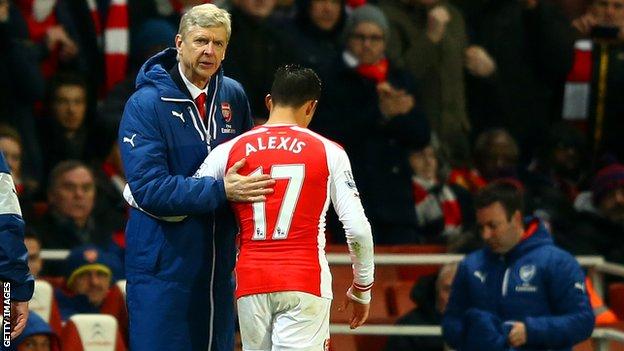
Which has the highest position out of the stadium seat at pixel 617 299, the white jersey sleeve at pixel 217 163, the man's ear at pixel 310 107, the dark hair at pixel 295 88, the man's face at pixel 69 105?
the dark hair at pixel 295 88

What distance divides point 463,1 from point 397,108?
2028 millimetres

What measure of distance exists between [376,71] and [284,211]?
4711 millimetres

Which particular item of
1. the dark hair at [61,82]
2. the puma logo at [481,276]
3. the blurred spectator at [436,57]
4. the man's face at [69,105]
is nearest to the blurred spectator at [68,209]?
the man's face at [69,105]

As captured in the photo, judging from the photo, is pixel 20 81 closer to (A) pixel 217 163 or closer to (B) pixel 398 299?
(B) pixel 398 299

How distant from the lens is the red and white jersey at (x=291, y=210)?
25.1 ft

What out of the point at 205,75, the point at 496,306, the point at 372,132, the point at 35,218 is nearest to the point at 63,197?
the point at 35,218

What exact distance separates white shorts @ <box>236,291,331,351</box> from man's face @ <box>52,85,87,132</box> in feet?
14.4

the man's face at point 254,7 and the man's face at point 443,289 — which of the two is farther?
the man's face at point 254,7

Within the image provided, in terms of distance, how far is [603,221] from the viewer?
12727 millimetres

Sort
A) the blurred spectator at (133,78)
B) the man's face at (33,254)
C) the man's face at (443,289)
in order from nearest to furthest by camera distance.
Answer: the man's face at (33,254) < the man's face at (443,289) < the blurred spectator at (133,78)

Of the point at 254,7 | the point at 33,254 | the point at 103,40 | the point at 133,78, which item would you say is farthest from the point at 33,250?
the point at 254,7

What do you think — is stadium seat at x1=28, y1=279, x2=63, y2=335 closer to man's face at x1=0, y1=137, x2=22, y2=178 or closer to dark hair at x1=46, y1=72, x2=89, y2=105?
man's face at x1=0, y1=137, x2=22, y2=178

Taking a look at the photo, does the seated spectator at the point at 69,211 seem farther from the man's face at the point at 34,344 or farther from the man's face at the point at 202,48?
the man's face at the point at 202,48

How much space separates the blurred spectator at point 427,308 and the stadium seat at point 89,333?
1957mm
